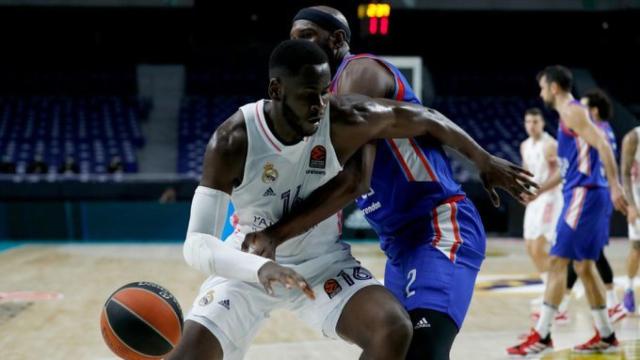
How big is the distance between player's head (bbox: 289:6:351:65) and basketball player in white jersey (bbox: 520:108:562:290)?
4840 mm

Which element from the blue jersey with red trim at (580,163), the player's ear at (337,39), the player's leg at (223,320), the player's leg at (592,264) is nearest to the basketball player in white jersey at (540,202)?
the blue jersey with red trim at (580,163)

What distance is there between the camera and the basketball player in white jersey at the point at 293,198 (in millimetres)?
3020

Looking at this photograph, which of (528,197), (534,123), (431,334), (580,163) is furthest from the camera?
(534,123)

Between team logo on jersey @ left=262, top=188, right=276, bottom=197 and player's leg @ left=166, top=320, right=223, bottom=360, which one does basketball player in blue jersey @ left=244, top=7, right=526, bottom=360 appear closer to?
team logo on jersey @ left=262, top=188, right=276, bottom=197

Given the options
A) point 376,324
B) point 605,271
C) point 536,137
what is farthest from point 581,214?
point 376,324

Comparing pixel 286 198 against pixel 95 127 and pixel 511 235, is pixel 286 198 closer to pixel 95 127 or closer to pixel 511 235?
pixel 511 235

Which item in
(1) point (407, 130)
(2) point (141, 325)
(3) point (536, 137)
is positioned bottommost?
(3) point (536, 137)

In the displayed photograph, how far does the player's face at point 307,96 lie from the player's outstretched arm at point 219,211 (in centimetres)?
22

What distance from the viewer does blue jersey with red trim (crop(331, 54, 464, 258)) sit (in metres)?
3.45

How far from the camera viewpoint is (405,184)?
11.3ft

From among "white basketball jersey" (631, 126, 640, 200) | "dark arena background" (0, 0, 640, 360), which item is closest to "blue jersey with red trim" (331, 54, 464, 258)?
"white basketball jersey" (631, 126, 640, 200)

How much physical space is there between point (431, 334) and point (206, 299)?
910mm

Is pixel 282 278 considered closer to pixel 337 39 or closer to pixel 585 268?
pixel 337 39

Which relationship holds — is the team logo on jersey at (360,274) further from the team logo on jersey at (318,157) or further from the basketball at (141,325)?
the basketball at (141,325)
